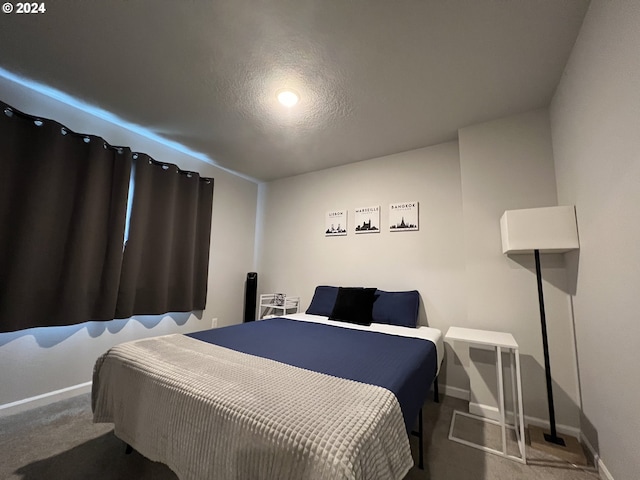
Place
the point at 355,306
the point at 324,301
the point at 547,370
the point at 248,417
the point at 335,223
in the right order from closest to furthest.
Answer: the point at 248,417 < the point at 547,370 < the point at 355,306 < the point at 324,301 < the point at 335,223

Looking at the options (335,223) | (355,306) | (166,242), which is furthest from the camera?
(335,223)

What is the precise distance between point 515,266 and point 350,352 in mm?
1597

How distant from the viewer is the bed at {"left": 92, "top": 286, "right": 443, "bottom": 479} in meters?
0.79

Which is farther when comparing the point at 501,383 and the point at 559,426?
the point at 559,426

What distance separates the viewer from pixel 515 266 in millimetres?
2070

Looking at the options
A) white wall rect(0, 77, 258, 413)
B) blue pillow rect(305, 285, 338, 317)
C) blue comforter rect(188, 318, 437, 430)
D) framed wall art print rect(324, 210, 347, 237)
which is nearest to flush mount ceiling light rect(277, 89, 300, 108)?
framed wall art print rect(324, 210, 347, 237)

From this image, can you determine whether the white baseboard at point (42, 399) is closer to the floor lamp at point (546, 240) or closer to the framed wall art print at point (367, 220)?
the framed wall art print at point (367, 220)

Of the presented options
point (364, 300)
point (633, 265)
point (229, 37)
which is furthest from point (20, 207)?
point (633, 265)

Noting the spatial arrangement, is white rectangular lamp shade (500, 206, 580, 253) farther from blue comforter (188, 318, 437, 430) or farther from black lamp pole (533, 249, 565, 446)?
blue comforter (188, 318, 437, 430)

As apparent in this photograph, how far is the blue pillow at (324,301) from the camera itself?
2941 mm

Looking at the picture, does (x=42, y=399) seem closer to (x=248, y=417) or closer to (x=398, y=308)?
(x=248, y=417)

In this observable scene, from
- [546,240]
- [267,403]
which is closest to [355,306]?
[546,240]

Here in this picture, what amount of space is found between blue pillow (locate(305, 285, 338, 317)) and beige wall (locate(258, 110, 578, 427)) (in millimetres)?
217

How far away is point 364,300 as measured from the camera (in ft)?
8.74
